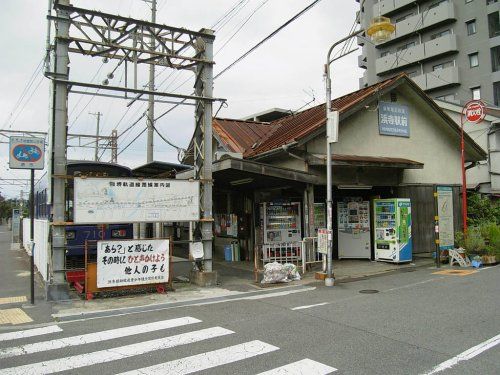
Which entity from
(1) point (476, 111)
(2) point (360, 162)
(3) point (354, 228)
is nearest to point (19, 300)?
(2) point (360, 162)

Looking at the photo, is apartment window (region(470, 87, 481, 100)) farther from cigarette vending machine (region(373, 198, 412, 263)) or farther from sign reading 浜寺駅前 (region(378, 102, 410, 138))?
cigarette vending machine (region(373, 198, 412, 263))

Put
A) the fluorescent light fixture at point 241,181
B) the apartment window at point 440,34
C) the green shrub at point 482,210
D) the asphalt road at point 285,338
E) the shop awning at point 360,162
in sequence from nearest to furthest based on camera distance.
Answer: the asphalt road at point 285,338 < the shop awning at point 360,162 < the fluorescent light fixture at point 241,181 < the green shrub at point 482,210 < the apartment window at point 440,34

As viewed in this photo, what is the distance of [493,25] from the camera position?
124 feet

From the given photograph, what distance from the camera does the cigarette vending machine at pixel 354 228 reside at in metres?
15.8

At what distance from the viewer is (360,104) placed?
611 inches

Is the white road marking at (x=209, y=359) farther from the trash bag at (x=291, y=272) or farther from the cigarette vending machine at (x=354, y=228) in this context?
the cigarette vending machine at (x=354, y=228)

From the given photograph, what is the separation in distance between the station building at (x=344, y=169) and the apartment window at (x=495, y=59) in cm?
2288

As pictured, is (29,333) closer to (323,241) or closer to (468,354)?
(468,354)

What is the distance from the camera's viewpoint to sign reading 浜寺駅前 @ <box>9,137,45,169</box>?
31.6 feet

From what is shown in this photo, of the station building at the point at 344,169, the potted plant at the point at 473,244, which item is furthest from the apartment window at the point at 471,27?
the potted plant at the point at 473,244

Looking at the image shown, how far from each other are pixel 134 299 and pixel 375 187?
1083cm

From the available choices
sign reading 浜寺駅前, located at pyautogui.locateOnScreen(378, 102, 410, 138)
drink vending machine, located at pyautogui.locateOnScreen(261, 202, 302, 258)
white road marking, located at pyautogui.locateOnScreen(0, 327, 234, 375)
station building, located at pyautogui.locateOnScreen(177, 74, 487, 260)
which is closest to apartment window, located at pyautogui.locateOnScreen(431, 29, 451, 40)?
station building, located at pyautogui.locateOnScreen(177, 74, 487, 260)

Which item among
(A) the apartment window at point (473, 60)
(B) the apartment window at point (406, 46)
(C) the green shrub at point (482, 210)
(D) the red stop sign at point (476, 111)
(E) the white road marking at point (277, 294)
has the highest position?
(B) the apartment window at point (406, 46)

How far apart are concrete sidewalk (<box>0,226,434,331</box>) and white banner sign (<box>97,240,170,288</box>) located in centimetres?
39
